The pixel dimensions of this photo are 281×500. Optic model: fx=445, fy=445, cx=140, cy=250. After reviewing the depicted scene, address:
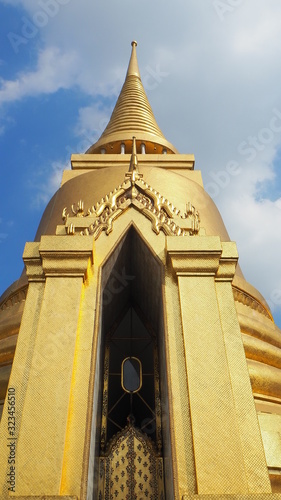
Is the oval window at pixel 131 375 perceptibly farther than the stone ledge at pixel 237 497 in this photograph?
Yes

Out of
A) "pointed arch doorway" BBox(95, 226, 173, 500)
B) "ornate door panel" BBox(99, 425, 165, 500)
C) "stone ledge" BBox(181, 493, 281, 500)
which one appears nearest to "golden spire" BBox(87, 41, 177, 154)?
"pointed arch doorway" BBox(95, 226, 173, 500)

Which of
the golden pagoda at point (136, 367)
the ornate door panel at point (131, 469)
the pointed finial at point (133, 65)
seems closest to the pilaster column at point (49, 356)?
the golden pagoda at point (136, 367)

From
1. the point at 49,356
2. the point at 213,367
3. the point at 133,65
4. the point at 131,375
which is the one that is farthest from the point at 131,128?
the point at 213,367

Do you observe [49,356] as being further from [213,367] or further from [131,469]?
[131,469]

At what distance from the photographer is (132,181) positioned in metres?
6.74

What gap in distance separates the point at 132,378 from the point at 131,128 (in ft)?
35.4

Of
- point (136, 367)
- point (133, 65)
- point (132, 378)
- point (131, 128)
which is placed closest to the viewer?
point (132, 378)

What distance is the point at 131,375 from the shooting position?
21.7ft

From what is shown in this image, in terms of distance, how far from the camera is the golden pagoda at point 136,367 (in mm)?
4059

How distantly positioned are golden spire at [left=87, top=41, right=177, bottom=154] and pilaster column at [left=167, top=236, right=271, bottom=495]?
31.1 ft

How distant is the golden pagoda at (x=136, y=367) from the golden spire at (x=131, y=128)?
7.61 metres

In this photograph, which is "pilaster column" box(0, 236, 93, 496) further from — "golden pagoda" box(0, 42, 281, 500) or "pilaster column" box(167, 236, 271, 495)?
"pilaster column" box(167, 236, 271, 495)

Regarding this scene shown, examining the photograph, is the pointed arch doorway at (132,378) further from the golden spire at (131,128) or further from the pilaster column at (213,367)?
the golden spire at (131,128)

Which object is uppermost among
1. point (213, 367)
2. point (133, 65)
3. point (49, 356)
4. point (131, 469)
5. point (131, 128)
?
point (133, 65)
